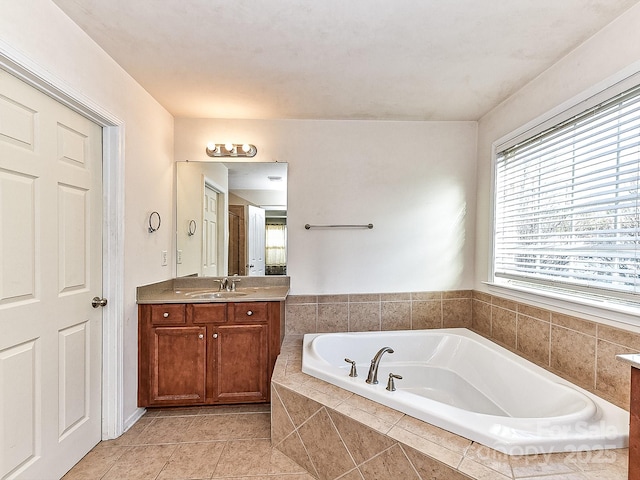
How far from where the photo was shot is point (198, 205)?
2740 millimetres

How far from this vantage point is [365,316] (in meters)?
2.72

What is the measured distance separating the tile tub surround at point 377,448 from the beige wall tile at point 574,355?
1.95 feet

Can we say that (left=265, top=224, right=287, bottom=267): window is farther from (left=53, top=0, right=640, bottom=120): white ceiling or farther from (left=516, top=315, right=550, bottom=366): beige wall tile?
(left=516, top=315, right=550, bottom=366): beige wall tile

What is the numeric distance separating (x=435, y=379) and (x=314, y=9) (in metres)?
2.50

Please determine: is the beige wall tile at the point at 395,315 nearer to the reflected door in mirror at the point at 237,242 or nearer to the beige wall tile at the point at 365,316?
the beige wall tile at the point at 365,316

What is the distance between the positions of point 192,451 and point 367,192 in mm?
2258

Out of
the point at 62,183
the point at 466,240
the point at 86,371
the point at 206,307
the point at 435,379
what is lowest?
the point at 435,379

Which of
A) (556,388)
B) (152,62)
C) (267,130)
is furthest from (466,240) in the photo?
(152,62)

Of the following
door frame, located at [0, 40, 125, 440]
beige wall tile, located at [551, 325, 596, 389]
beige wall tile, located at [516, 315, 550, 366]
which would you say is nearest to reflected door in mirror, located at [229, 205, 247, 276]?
door frame, located at [0, 40, 125, 440]

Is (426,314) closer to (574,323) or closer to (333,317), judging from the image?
(333,317)

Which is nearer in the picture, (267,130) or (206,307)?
(206,307)

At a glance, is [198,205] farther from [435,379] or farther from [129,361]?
[435,379]

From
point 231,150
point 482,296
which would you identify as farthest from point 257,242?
point 482,296

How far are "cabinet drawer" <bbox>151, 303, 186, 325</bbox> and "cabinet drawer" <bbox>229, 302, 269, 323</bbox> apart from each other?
36cm
